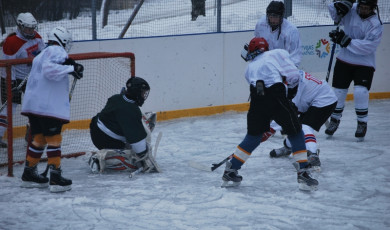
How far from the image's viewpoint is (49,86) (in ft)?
13.2

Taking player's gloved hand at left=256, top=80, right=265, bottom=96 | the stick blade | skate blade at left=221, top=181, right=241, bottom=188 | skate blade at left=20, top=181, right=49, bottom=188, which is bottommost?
the stick blade

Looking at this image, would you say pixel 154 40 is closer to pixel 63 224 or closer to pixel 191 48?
pixel 191 48

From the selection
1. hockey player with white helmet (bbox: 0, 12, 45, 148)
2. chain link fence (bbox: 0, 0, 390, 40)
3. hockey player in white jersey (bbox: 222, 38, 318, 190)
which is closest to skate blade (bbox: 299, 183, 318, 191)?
hockey player in white jersey (bbox: 222, 38, 318, 190)

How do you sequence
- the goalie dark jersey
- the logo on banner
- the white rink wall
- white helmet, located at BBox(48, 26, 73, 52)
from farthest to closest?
the logo on banner, the white rink wall, the goalie dark jersey, white helmet, located at BBox(48, 26, 73, 52)

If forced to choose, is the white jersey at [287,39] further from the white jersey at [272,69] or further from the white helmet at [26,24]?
the white helmet at [26,24]

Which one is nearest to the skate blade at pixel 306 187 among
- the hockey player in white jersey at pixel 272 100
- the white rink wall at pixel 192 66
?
the hockey player in white jersey at pixel 272 100

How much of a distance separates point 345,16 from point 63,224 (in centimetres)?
344

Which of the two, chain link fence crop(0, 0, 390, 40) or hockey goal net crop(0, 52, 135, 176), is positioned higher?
chain link fence crop(0, 0, 390, 40)

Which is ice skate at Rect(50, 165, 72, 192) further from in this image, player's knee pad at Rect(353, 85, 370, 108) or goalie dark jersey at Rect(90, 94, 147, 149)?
player's knee pad at Rect(353, 85, 370, 108)

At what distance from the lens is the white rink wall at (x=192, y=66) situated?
6566 mm

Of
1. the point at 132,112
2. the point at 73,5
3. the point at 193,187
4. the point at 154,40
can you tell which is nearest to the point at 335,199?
the point at 193,187

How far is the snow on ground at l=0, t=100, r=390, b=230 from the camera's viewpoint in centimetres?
357

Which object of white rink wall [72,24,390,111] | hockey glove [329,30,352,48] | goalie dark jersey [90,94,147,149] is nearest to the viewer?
goalie dark jersey [90,94,147,149]

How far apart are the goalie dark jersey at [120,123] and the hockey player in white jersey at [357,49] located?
2118 mm
